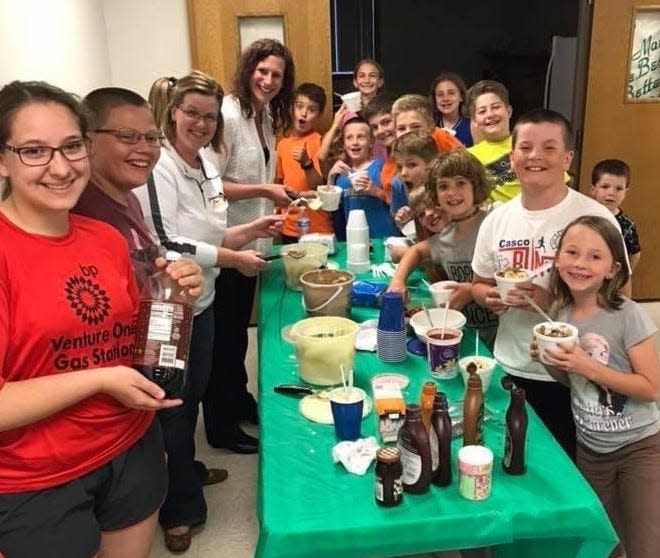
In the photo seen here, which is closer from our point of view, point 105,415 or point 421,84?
point 105,415

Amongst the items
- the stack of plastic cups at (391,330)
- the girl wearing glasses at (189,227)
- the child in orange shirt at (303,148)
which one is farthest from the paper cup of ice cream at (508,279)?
the child in orange shirt at (303,148)

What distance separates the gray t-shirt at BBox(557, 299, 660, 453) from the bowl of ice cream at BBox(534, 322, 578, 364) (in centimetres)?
11

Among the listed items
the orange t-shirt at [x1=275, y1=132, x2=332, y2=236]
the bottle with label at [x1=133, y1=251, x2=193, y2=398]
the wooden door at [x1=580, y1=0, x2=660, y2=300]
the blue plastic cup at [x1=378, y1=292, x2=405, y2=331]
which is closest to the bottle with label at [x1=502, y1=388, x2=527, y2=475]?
the blue plastic cup at [x1=378, y1=292, x2=405, y2=331]

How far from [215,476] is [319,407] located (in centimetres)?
127

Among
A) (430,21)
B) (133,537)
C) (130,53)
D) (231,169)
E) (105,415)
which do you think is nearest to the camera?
(105,415)

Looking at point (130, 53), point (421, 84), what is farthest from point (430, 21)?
point (130, 53)

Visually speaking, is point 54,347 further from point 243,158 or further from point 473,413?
point 243,158

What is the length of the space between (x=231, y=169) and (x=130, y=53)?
174 centimetres

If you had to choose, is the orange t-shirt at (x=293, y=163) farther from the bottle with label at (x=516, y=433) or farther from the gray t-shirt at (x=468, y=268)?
the bottle with label at (x=516, y=433)

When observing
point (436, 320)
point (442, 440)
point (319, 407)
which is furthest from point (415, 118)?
point (442, 440)

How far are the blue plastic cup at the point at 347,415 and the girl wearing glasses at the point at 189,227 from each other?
79cm

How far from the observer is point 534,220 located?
1.98 meters

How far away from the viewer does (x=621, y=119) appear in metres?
A: 4.34

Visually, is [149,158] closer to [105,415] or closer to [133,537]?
[105,415]
